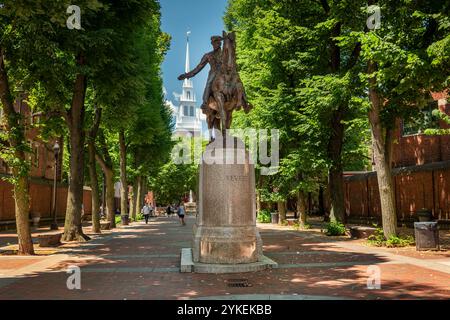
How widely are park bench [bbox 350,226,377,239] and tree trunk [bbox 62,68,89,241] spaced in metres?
12.1

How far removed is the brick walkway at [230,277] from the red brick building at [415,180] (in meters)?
8.56

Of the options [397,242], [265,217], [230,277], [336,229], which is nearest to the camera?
[230,277]

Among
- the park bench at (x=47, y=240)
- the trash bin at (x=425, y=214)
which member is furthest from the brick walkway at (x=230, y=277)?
the trash bin at (x=425, y=214)

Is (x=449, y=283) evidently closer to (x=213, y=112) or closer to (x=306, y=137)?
(x=213, y=112)

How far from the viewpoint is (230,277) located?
9.48m

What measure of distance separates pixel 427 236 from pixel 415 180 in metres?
12.6

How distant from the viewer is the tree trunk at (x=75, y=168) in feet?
62.0

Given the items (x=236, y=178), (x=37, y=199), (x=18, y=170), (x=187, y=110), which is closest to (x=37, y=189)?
(x=37, y=199)

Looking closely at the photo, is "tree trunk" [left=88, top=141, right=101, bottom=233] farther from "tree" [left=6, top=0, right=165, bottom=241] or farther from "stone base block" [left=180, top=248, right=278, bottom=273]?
"stone base block" [left=180, top=248, right=278, bottom=273]

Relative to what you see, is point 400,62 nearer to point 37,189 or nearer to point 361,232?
point 361,232

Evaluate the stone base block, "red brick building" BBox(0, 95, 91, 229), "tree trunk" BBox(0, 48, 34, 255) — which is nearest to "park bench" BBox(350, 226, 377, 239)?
the stone base block

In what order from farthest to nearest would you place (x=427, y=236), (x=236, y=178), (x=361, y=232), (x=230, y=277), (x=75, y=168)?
(x=75, y=168), (x=361, y=232), (x=427, y=236), (x=236, y=178), (x=230, y=277)

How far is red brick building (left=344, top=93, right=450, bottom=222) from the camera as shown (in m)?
23.0
